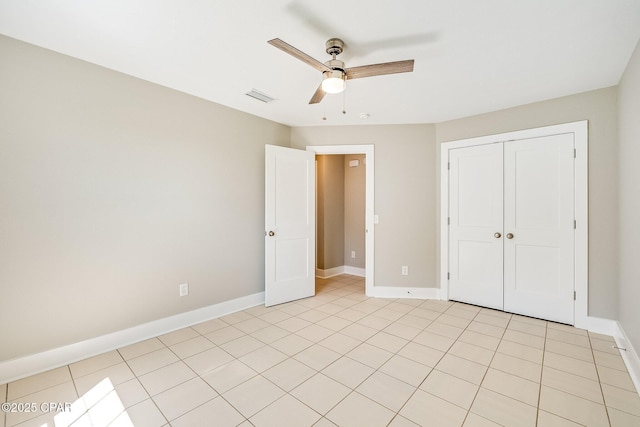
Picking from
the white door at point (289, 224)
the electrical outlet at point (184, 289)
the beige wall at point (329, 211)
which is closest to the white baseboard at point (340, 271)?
the beige wall at point (329, 211)

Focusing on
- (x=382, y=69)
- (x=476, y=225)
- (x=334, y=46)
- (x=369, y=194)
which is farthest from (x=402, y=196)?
(x=334, y=46)

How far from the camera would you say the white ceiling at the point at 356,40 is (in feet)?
5.52

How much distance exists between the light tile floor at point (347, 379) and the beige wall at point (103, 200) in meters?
0.44

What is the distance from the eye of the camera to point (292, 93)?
2.89m

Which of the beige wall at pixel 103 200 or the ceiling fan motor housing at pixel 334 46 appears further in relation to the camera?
the beige wall at pixel 103 200

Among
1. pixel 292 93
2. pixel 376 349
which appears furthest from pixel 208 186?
pixel 376 349

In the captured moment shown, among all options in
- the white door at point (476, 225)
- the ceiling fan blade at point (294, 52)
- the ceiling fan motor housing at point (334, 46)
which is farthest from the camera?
the white door at point (476, 225)

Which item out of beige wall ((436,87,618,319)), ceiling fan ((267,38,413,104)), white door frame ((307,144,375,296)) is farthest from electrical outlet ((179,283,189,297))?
beige wall ((436,87,618,319))

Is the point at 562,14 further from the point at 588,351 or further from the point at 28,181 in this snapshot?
the point at 28,181

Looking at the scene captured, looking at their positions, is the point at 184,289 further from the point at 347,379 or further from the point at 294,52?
the point at 294,52

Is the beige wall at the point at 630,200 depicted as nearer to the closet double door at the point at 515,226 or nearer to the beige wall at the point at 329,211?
the closet double door at the point at 515,226

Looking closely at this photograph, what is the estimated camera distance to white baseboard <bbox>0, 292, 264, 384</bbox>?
6.73ft

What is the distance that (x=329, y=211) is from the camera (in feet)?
17.3

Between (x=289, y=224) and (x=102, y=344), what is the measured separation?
2.27m
